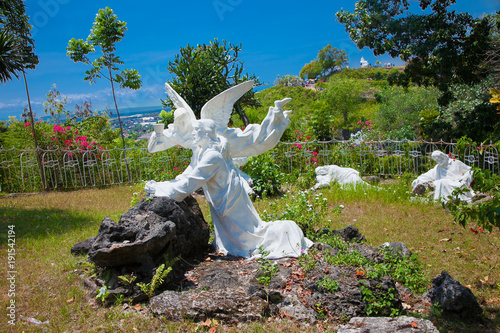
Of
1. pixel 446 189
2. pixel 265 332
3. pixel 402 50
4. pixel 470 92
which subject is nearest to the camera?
pixel 265 332

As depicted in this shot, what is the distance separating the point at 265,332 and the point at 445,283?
79.2 inches

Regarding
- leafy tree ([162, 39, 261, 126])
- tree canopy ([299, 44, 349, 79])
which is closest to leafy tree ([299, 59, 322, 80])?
tree canopy ([299, 44, 349, 79])

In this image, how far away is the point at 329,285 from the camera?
150 inches

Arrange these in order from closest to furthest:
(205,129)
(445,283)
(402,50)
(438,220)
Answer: (445,283), (205,129), (438,220), (402,50)

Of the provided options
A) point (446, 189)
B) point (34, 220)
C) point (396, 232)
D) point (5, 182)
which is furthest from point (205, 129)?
point (5, 182)

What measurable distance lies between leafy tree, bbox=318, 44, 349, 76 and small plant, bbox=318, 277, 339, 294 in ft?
171

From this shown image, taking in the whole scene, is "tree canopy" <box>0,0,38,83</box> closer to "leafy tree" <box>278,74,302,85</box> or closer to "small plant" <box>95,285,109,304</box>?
"small plant" <box>95,285,109,304</box>

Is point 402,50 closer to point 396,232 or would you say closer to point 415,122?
point 396,232

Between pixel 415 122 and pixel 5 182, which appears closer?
pixel 5 182

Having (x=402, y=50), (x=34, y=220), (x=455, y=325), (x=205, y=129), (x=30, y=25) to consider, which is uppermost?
(x=30, y=25)

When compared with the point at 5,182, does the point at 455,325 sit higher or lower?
lower

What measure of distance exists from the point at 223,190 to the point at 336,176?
246 inches

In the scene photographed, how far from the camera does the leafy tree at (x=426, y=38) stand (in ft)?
32.4

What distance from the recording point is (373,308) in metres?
3.68
